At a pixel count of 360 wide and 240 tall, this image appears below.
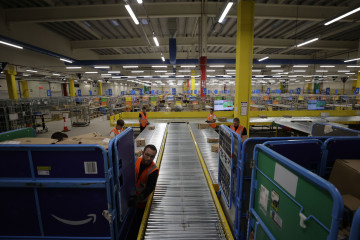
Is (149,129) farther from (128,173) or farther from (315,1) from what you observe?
(315,1)

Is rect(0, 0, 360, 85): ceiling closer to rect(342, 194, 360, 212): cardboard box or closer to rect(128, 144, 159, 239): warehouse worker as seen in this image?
rect(128, 144, 159, 239): warehouse worker

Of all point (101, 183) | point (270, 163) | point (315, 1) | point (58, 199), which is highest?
point (315, 1)

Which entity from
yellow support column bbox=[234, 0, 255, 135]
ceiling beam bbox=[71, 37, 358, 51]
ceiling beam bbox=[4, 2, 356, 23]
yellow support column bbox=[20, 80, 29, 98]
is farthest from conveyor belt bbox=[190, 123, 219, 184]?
yellow support column bbox=[20, 80, 29, 98]

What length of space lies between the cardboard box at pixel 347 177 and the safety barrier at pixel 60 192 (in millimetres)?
2662

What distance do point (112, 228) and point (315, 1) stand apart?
11139 mm

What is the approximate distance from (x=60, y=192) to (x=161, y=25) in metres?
10.3

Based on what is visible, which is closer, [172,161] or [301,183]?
[301,183]

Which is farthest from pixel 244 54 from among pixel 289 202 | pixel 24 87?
pixel 24 87

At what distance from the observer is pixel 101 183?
1945mm

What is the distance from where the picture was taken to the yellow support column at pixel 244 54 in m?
6.46

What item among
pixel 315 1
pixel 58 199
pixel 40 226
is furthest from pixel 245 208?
pixel 315 1

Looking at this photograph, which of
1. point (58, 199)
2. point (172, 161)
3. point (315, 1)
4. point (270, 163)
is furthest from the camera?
point (315, 1)

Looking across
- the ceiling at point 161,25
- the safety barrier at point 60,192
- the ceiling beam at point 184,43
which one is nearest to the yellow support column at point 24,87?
the ceiling at point 161,25

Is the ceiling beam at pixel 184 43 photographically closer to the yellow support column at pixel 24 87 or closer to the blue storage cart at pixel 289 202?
the blue storage cart at pixel 289 202
